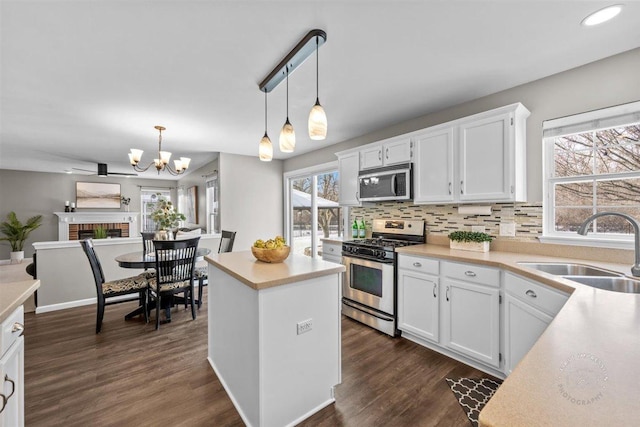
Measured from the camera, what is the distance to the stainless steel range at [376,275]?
2.83 m

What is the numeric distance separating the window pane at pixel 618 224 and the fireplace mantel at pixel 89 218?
31.7 feet

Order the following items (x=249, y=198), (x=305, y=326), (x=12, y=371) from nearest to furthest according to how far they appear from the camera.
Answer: (x=12, y=371) → (x=305, y=326) → (x=249, y=198)

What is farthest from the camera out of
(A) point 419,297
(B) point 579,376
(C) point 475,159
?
(A) point 419,297

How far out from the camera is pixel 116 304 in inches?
150

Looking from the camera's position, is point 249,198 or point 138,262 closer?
point 138,262

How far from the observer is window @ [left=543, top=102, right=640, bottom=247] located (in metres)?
2.05

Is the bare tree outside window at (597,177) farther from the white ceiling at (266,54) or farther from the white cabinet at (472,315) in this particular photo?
the white cabinet at (472,315)

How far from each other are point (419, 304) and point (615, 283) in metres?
1.33

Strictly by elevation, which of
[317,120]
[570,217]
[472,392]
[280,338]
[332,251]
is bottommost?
[472,392]

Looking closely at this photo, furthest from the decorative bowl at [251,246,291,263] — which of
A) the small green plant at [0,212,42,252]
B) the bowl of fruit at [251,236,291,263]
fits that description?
the small green plant at [0,212,42,252]

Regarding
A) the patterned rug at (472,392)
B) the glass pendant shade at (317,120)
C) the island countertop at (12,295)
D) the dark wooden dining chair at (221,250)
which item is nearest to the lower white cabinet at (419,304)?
the patterned rug at (472,392)

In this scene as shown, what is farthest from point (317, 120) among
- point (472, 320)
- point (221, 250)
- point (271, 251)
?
point (221, 250)

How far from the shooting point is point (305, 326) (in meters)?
1.72

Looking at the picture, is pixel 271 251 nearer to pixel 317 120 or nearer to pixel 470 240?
pixel 317 120
